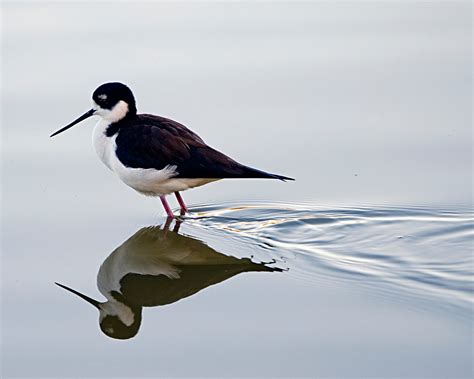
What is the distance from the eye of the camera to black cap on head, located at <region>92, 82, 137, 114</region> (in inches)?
266

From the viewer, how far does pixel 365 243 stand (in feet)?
19.4

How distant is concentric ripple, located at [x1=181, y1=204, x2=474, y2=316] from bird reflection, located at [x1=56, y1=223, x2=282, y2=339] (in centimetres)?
15

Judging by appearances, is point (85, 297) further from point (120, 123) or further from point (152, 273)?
point (120, 123)

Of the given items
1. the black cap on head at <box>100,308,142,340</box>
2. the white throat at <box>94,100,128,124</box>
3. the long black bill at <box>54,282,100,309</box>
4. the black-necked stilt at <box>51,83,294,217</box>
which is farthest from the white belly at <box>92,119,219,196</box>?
the black cap on head at <box>100,308,142,340</box>

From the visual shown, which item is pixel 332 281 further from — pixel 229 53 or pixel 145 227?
pixel 229 53

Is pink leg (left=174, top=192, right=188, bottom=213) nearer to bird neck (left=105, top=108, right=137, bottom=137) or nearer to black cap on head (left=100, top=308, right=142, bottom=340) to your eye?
bird neck (left=105, top=108, right=137, bottom=137)

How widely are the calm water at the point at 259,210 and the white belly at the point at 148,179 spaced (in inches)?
7.2

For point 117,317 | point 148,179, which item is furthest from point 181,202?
point 117,317

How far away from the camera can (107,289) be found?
5566 mm

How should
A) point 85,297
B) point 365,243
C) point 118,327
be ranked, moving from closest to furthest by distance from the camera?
1. point 118,327
2. point 85,297
3. point 365,243

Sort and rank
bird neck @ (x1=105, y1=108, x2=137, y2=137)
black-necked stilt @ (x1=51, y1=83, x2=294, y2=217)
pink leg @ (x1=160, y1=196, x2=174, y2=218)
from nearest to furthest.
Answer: black-necked stilt @ (x1=51, y1=83, x2=294, y2=217), pink leg @ (x1=160, y1=196, x2=174, y2=218), bird neck @ (x1=105, y1=108, x2=137, y2=137)

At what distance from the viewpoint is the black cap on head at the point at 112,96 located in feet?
22.2

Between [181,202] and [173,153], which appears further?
[181,202]

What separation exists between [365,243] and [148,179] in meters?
1.41
